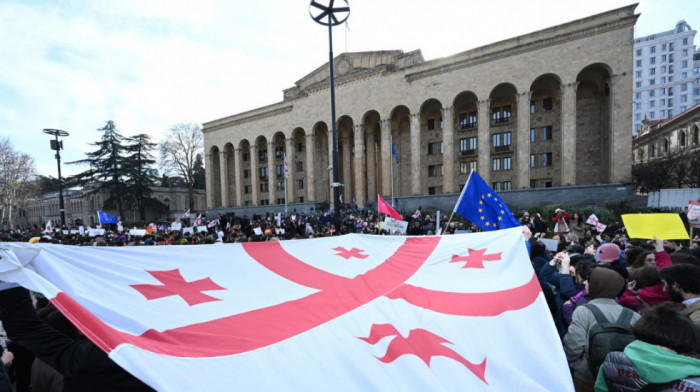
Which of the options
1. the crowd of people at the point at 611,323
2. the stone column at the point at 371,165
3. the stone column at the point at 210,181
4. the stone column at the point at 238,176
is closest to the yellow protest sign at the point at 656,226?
the crowd of people at the point at 611,323

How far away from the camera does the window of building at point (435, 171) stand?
122ft

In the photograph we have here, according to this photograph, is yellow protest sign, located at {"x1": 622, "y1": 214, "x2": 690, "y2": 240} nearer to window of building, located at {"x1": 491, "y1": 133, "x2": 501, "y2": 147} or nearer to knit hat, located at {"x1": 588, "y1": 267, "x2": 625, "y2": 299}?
knit hat, located at {"x1": 588, "y1": 267, "x2": 625, "y2": 299}

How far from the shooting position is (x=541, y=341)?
2.48 metres

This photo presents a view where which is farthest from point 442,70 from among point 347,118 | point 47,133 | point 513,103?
point 47,133

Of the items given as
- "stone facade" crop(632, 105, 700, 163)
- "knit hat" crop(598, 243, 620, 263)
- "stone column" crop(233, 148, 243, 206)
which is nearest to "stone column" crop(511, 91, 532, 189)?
"stone facade" crop(632, 105, 700, 163)

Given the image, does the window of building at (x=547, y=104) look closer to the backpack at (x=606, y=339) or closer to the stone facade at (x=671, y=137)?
the stone facade at (x=671, y=137)

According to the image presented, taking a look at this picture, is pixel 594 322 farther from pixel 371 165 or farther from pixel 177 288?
pixel 371 165

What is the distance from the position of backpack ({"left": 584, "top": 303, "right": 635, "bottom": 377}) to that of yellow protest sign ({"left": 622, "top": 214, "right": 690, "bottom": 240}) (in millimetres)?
5191

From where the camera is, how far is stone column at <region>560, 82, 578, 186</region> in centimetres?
2725

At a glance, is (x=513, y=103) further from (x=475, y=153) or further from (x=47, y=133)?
(x=47, y=133)

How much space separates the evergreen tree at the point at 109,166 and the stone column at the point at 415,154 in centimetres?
4168

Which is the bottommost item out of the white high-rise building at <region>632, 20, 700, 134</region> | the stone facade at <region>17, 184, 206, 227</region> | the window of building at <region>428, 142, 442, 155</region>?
the stone facade at <region>17, 184, 206, 227</region>

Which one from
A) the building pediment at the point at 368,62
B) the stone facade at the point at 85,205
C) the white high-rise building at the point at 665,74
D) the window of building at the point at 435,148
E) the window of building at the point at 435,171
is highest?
the white high-rise building at the point at 665,74

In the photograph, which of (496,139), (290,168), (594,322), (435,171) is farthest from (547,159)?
(594,322)
